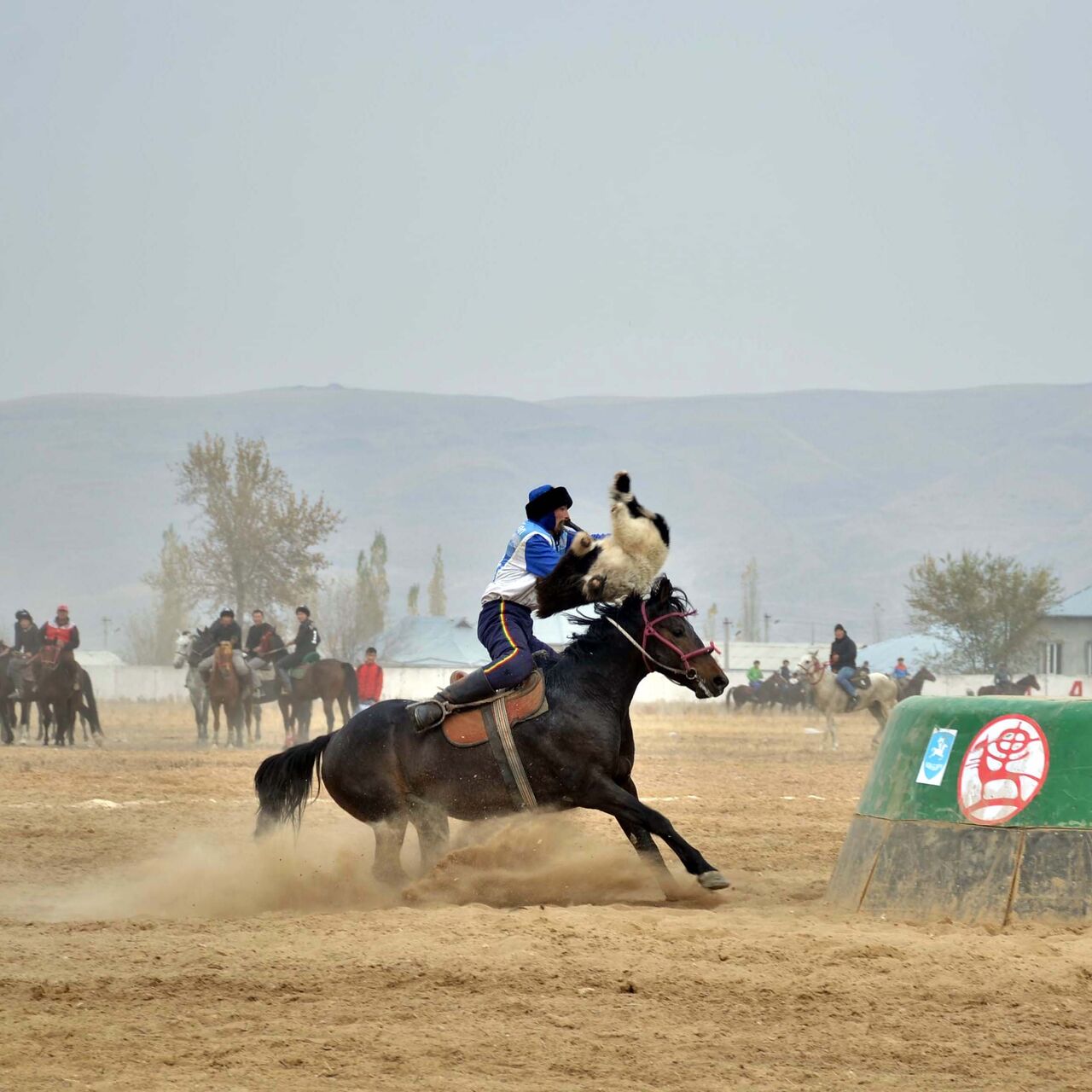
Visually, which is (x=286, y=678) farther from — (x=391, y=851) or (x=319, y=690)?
(x=391, y=851)

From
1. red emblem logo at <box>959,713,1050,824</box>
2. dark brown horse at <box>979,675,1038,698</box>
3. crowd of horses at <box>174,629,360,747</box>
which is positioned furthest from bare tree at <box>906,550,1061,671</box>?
red emblem logo at <box>959,713,1050,824</box>

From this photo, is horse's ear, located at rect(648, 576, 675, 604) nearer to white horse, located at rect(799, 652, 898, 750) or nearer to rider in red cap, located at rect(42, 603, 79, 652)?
rider in red cap, located at rect(42, 603, 79, 652)

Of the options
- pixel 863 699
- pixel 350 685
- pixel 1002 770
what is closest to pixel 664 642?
pixel 1002 770

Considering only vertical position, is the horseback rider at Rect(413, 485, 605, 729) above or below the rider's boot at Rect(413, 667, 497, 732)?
above

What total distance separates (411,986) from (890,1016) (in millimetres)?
1838

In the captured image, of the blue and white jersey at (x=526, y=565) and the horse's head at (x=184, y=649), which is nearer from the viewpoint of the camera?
the blue and white jersey at (x=526, y=565)

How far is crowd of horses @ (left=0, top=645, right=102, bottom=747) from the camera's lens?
85.8 ft

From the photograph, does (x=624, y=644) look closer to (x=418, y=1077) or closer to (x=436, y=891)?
(x=436, y=891)

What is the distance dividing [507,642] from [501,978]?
2.94 meters

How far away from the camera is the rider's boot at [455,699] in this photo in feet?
29.3

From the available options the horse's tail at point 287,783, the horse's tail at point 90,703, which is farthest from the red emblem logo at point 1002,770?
the horse's tail at point 90,703

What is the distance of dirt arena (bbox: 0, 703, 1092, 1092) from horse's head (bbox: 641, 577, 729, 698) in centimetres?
106

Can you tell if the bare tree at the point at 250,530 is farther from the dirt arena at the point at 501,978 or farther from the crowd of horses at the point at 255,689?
the dirt arena at the point at 501,978

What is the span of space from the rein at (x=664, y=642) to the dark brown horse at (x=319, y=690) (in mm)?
17920
